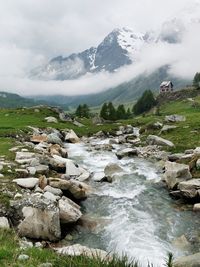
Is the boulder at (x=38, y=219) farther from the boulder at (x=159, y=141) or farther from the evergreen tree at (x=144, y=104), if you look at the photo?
the evergreen tree at (x=144, y=104)

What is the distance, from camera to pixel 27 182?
996 inches

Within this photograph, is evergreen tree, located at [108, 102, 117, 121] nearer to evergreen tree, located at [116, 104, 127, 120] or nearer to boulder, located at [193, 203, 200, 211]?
evergreen tree, located at [116, 104, 127, 120]

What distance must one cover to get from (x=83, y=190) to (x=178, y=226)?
7175 millimetres

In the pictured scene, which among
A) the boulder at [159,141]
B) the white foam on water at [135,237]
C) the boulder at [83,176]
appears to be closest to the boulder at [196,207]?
the white foam on water at [135,237]

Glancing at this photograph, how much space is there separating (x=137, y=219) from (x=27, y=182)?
7323mm

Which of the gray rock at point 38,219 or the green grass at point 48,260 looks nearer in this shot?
the green grass at point 48,260

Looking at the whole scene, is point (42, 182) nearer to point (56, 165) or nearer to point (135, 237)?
point (56, 165)

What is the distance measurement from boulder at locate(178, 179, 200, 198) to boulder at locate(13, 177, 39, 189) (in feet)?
31.3

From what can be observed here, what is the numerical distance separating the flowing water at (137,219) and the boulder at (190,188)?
3.58ft

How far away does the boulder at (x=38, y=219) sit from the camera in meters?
19.2

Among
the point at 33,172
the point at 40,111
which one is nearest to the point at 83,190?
the point at 33,172

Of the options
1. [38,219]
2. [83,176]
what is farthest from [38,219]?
[83,176]

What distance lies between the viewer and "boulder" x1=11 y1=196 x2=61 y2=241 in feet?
63.0

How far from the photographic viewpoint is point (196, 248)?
1873 centimetres
